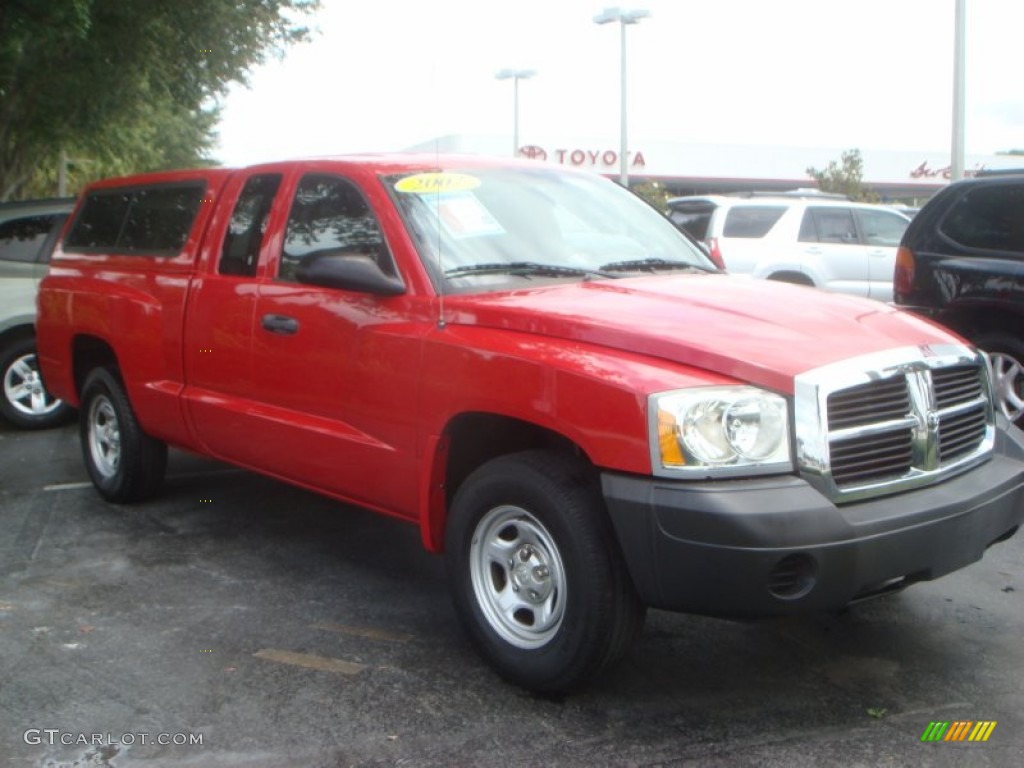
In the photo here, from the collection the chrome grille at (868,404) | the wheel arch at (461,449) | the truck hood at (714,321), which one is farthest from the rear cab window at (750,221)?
the chrome grille at (868,404)

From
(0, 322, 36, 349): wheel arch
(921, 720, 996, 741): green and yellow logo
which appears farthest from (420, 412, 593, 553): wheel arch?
(0, 322, 36, 349): wheel arch

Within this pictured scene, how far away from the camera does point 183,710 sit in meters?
3.88

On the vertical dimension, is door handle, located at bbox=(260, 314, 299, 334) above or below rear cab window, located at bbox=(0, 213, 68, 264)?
below

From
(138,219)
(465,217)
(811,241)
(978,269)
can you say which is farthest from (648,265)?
(811,241)

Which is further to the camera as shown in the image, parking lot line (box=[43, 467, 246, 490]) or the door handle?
parking lot line (box=[43, 467, 246, 490])

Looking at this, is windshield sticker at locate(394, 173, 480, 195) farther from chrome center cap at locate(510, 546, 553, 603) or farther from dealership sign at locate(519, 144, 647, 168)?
dealership sign at locate(519, 144, 647, 168)

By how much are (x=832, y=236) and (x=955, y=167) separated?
2741 mm

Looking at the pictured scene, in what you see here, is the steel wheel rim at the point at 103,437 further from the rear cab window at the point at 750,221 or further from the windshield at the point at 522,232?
the rear cab window at the point at 750,221

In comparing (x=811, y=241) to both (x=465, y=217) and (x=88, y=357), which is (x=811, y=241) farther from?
(x=465, y=217)

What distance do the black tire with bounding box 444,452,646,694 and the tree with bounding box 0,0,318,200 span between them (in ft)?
35.5

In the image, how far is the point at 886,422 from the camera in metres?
3.70

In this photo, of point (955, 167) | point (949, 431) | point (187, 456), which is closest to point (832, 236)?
point (955, 167)

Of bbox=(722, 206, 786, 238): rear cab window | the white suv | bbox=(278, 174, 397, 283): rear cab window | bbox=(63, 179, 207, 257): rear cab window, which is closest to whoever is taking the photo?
bbox=(278, 174, 397, 283): rear cab window

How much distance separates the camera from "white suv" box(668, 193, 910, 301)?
14.3 metres
